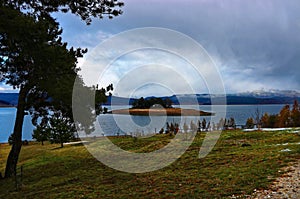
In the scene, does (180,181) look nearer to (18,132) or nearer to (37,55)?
(37,55)

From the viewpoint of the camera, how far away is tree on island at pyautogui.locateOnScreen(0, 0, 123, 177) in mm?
8672

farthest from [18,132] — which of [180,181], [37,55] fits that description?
[180,181]

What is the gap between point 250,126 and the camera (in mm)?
38781

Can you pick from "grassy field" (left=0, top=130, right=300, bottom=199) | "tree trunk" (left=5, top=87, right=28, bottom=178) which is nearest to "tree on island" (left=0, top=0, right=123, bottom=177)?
"tree trunk" (left=5, top=87, right=28, bottom=178)

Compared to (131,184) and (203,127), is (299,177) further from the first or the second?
(203,127)

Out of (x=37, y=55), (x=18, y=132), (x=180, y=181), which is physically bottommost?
(x=180, y=181)

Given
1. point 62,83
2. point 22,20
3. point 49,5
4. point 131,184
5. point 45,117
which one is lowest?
point 131,184

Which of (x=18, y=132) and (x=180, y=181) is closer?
(x=180, y=181)

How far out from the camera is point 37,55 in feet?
32.0

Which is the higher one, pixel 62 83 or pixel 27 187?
pixel 62 83

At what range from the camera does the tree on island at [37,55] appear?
8.67 meters

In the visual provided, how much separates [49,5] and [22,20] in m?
3.52

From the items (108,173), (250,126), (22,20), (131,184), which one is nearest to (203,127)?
(250,126)

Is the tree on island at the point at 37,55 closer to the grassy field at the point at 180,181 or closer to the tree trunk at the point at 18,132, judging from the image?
the tree trunk at the point at 18,132
